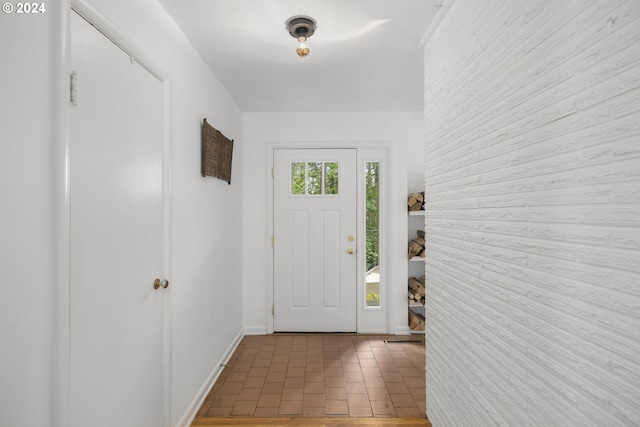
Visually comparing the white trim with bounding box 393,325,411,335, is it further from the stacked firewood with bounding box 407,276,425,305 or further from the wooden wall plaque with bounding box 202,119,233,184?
the wooden wall plaque with bounding box 202,119,233,184

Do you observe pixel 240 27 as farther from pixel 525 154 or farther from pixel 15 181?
pixel 525 154

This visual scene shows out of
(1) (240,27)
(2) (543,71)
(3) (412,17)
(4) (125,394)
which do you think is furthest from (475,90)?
(4) (125,394)

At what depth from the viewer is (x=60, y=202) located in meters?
0.95

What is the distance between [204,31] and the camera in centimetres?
184

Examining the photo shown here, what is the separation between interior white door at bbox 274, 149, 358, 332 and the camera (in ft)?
11.1

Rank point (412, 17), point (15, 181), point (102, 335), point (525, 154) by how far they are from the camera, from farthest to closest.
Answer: point (412, 17) → point (102, 335) → point (525, 154) → point (15, 181)

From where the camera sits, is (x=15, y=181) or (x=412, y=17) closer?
(x=15, y=181)

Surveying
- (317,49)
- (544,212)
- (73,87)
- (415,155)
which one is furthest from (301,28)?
(415,155)

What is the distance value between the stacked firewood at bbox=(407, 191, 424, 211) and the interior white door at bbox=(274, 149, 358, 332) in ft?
1.88

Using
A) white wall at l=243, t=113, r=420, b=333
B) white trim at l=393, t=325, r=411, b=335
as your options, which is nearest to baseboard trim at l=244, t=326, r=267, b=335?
white wall at l=243, t=113, r=420, b=333

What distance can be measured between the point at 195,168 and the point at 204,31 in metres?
0.79

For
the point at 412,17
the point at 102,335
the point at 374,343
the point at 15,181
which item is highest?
the point at 412,17

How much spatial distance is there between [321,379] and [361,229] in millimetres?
1507

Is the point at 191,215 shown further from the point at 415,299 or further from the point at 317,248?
the point at 415,299
